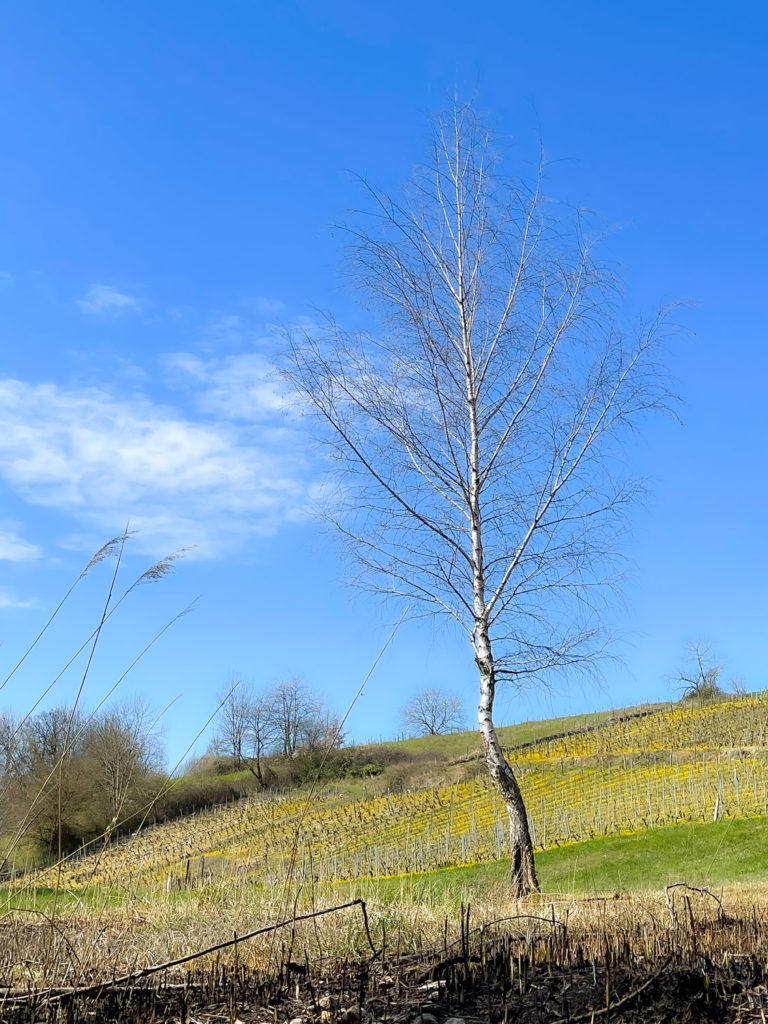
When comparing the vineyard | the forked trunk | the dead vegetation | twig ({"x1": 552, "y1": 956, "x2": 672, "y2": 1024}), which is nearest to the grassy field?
the dead vegetation

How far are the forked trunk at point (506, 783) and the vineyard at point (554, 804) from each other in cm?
652

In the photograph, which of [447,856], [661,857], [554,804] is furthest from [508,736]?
[661,857]

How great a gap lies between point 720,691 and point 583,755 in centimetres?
1797

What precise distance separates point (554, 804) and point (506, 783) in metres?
19.5

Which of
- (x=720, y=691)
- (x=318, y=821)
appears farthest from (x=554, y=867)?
(x=720, y=691)

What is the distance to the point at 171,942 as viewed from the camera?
3316 mm

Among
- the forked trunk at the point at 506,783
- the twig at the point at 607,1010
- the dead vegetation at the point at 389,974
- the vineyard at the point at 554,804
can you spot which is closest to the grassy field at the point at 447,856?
the dead vegetation at the point at 389,974

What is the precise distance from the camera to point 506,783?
1023 centimetres

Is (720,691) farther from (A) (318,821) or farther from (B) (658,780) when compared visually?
(A) (318,821)

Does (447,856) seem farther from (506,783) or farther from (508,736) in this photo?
(508,736)

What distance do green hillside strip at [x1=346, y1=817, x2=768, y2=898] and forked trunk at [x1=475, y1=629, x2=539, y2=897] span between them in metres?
4.39

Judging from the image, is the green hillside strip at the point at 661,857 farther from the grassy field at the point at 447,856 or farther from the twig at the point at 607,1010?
the twig at the point at 607,1010

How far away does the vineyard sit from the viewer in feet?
75.5

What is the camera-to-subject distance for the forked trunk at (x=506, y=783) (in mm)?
9875
